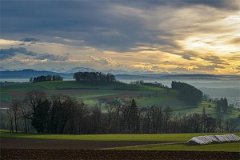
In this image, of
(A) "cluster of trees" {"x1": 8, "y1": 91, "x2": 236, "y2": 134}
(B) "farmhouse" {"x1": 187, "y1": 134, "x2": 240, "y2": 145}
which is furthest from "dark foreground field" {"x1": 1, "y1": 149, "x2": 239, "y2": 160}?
(A) "cluster of trees" {"x1": 8, "y1": 91, "x2": 236, "y2": 134}

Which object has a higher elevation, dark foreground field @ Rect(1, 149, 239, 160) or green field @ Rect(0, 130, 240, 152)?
dark foreground field @ Rect(1, 149, 239, 160)

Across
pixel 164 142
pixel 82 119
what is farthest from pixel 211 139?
pixel 82 119

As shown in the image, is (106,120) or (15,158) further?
(106,120)

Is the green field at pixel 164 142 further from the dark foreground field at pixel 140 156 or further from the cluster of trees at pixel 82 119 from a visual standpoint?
the cluster of trees at pixel 82 119

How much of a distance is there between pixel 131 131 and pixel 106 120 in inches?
308

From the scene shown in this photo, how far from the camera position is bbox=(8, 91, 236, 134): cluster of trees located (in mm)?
92625

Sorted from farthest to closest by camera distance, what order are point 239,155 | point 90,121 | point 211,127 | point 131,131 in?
point 211,127 < point 131,131 < point 90,121 < point 239,155

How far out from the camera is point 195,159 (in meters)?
38.6

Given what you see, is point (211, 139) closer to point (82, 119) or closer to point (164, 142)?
point (164, 142)

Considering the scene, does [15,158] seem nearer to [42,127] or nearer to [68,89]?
[42,127]

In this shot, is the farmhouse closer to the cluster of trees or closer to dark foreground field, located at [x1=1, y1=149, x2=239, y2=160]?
dark foreground field, located at [x1=1, y1=149, x2=239, y2=160]

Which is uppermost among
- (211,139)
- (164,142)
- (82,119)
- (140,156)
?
(140,156)

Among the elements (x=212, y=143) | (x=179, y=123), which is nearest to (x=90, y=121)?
(x=179, y=123)

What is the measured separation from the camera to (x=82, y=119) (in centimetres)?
9800
